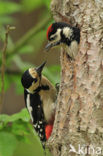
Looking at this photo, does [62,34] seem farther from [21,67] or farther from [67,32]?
[21,67]

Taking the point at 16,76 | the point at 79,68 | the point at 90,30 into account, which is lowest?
the point at 16,76

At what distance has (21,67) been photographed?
4.70 metres

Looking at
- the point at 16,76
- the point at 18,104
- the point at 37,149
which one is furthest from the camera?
the point at 18,104

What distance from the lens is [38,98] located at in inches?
159

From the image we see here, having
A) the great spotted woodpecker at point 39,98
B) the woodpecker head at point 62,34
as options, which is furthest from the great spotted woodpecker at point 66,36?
the great spotted woodpecker at point 39,98

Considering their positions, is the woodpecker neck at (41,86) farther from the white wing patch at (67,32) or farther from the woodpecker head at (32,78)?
→ the white wing patch at (67,32)

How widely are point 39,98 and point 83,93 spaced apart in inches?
40.3

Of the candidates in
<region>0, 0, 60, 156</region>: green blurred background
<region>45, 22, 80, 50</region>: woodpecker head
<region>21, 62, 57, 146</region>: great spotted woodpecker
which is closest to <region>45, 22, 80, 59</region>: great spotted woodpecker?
<region>45, 22, 80, 50</region>: woodpecker head

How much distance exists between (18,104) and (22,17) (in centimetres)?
154

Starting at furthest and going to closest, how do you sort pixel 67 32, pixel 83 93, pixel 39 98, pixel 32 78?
pixel 39 98
pixel 32 78
pixel 67 32
pixel 83 93

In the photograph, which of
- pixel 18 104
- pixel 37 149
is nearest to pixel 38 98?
pixel 37 149

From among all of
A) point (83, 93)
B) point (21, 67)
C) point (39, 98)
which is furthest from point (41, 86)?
point (83, 93)

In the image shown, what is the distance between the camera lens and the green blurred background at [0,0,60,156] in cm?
320

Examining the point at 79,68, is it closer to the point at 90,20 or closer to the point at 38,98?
the point at 90,20
